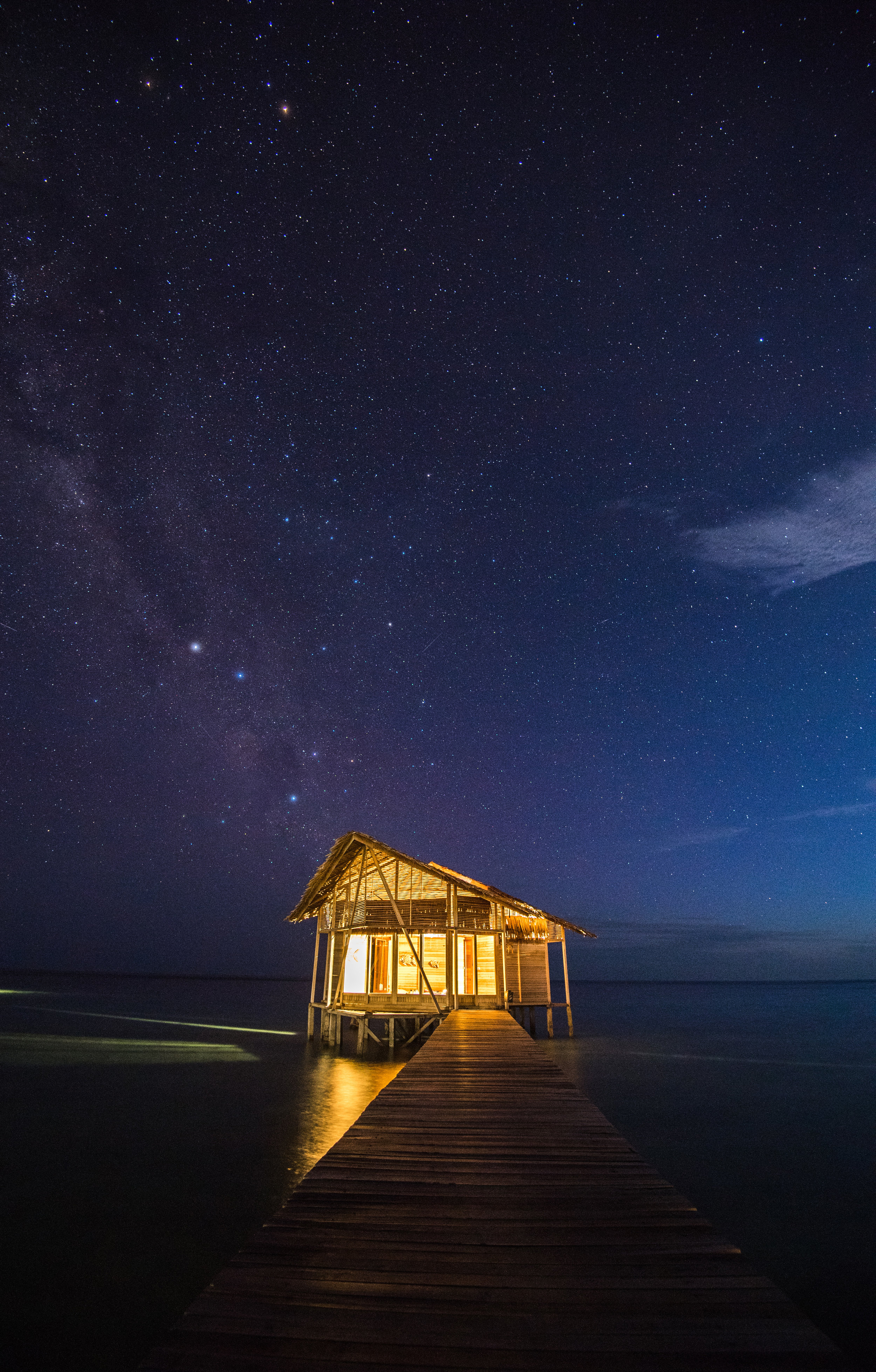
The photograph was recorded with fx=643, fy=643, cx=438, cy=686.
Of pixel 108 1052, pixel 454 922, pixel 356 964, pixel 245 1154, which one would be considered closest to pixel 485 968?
pixel 454 922

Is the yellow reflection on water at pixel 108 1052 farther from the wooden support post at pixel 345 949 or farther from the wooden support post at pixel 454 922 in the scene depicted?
the wooden support post at pixel 454 922

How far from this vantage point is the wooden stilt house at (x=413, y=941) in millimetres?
23156

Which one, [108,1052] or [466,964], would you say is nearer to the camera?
[466,964]

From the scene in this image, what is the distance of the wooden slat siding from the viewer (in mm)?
2680

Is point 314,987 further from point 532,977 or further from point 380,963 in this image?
point 532,977

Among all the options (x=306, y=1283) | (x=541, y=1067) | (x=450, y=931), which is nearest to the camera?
(x=306, y=1283)

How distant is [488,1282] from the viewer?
10.6 ft

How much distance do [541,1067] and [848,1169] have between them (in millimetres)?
10276

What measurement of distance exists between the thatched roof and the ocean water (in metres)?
5.72

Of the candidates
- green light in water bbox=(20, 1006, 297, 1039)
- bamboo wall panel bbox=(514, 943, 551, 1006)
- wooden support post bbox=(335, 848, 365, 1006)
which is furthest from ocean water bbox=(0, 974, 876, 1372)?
green light in water bbox=(20, 1006, 297, 1039)

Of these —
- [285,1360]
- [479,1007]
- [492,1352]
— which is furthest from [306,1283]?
[479,1007]

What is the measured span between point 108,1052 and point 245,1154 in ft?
71.9

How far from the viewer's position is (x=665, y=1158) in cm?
1473

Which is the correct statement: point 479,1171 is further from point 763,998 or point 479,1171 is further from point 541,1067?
point 763,998
